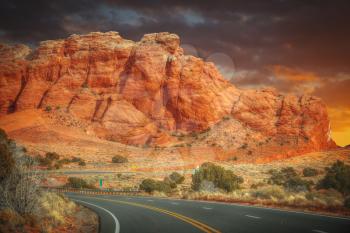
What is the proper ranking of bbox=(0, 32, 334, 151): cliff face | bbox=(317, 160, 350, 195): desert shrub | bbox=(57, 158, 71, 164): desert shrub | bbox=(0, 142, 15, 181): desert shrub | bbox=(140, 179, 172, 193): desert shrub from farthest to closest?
1. bbox=(0, 32, 334, 151): cliff face
2. bbox=(57, 158, 71, 164): desert shrub
3. bbox=(140, 179, 172, 193): desert shrub
4. bbox=(317, 160, 350, 195): desert shrub
5. bbox=(0, 142, 15, 181): desert shrub

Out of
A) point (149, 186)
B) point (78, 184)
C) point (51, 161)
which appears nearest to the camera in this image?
point (149, 186)

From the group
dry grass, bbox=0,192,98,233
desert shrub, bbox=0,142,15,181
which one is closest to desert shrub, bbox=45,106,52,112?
dry grass, bbox=0,192,98,233

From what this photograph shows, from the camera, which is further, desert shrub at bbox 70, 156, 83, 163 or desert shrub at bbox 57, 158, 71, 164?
desert shrub at bbox 70, 156, 83, 163

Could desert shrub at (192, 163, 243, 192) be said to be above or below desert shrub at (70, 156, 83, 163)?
below

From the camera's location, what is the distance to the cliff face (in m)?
94.8

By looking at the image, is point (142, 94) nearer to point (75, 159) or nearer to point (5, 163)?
point (75, 159)

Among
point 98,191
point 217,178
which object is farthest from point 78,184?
point 217,178

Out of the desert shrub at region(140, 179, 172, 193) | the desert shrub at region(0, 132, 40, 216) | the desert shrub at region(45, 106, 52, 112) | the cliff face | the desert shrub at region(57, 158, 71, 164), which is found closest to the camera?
the desert shrub at region(0, 132, 40, 216)

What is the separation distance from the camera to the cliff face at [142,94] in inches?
3733

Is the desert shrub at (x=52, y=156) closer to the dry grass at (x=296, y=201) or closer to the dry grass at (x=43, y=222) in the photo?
the dry grass at (x=296, y=201)

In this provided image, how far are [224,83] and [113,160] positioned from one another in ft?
169

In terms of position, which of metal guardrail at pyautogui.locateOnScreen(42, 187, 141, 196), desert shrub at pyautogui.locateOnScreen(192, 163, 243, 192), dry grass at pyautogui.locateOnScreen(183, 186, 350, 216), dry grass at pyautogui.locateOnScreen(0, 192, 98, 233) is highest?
desert shrub at pyautogui.locateOnScreen(192, 163, 243, 192)

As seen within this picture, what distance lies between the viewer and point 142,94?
327ft

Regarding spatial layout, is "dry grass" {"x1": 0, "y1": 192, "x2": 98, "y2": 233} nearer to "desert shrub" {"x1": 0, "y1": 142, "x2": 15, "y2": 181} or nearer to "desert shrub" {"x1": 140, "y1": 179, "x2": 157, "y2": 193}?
"desert shrub" {"x1": 0, "y1": 142, "x2": 15, "y2": 181}
